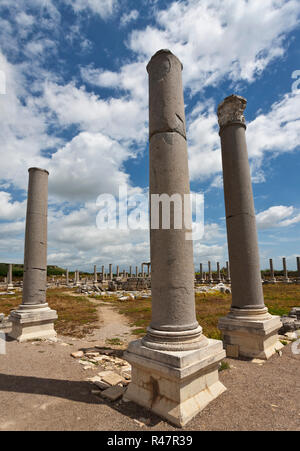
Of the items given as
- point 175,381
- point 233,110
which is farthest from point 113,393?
point 233,110

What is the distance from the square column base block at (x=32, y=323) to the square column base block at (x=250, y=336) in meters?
5.85

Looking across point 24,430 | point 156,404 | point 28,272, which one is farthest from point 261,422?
point 28,272

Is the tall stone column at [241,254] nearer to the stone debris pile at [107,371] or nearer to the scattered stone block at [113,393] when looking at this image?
the stone debris pile at [107,371]

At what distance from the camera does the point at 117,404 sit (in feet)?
13.1

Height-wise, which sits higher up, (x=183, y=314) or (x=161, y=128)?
(x=161, y=128)

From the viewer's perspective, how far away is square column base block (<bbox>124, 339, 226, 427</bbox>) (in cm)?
351

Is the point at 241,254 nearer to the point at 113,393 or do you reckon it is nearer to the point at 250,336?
the point at 250,336

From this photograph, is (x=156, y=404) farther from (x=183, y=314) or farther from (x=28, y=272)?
(x=28, y=272)

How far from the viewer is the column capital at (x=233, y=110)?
7.64m

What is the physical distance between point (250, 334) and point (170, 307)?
327 cm

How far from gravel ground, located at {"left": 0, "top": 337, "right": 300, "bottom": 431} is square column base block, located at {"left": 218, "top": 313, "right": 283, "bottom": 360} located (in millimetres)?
338

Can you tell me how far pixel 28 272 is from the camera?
956cm

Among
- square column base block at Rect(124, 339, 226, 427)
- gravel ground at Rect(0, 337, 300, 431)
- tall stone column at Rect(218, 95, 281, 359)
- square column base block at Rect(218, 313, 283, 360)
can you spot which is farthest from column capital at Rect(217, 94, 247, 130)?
gravel ground at Rect(0, 337, 300, 431)
